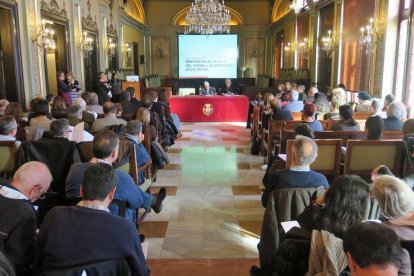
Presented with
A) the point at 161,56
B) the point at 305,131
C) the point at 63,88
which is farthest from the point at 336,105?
the point at 161,56

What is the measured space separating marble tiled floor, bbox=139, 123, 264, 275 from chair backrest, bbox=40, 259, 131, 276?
1446 mm

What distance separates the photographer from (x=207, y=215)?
4.52 meters

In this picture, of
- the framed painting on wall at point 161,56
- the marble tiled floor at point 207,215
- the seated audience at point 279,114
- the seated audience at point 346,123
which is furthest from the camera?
the framed painting on wall at point 161,56

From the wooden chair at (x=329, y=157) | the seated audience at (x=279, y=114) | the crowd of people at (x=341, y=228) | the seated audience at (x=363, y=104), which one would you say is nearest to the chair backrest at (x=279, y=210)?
the crowd of people at (x=341, y=228)

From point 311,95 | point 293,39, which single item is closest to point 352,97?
point 311,95

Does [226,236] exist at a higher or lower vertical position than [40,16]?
lower

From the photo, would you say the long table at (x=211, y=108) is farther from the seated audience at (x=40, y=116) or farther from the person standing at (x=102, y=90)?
the seated audience at (x=40, y=116)

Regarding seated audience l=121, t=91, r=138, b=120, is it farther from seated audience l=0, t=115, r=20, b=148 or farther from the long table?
the long table

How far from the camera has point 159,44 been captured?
19406 mm

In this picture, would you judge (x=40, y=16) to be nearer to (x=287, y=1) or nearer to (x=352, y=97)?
(x=352, y=97)

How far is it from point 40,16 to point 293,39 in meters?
9.83

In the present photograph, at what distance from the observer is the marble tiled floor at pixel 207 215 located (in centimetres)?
346

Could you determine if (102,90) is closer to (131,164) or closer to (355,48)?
(355,48)

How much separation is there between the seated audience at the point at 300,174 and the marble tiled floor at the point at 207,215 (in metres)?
0.87
